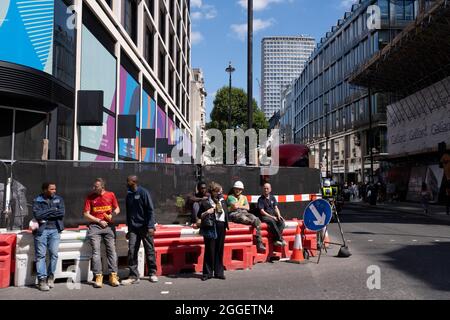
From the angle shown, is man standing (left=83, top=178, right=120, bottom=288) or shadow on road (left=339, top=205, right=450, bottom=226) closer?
man standing (left=83, top=178, right=120, bottom=288)

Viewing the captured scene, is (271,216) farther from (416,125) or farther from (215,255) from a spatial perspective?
(416,125)

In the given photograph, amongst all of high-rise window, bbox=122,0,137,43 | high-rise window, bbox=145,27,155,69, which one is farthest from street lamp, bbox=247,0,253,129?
high-rise window, bbox=145,27,155,69

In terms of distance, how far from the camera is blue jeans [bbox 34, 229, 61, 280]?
279 inches

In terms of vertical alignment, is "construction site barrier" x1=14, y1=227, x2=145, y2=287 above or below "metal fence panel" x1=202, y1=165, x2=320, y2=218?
below

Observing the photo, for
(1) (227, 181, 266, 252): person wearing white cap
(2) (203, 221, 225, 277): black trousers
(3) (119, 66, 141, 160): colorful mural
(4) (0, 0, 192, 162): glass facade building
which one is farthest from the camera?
(3) (119, 66, 141, 160): colorful mural

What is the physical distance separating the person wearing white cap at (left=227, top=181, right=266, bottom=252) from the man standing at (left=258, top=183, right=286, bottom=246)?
301mm

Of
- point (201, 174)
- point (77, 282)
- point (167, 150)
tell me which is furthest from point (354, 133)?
point (77, 282)

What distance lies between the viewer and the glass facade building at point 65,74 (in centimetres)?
1154

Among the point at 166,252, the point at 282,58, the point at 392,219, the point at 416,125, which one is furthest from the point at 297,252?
the point at 282,58

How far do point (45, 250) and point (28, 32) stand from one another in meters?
6.97

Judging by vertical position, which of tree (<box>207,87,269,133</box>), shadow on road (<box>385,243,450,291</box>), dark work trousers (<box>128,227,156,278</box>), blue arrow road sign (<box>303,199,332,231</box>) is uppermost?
tree (<box>207,87,269,133</box>)

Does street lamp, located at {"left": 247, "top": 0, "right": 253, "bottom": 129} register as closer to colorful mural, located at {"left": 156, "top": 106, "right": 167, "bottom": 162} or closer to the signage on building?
colorful mural, located at {"left": 156, "top": 106, "right": 167, "bottom": 162}

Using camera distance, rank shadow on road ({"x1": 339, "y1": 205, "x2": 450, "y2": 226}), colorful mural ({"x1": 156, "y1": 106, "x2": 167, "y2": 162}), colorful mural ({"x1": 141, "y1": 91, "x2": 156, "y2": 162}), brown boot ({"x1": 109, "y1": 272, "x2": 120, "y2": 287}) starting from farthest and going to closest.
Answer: colorful mural ({"x1": 156, "y1": 106, "x2": 167, "y2": 162}), colorful mural ({"x1": 141, "y1": 91, "x2": 156, "y2": 162}), shadow on road ({"x1": 339, "y1": 205, "x2": 450, "y2": 226}), brown boot ({"x1": 109, "y1": 272, "x2": 120, "y2": 287})

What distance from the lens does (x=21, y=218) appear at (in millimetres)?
8633
